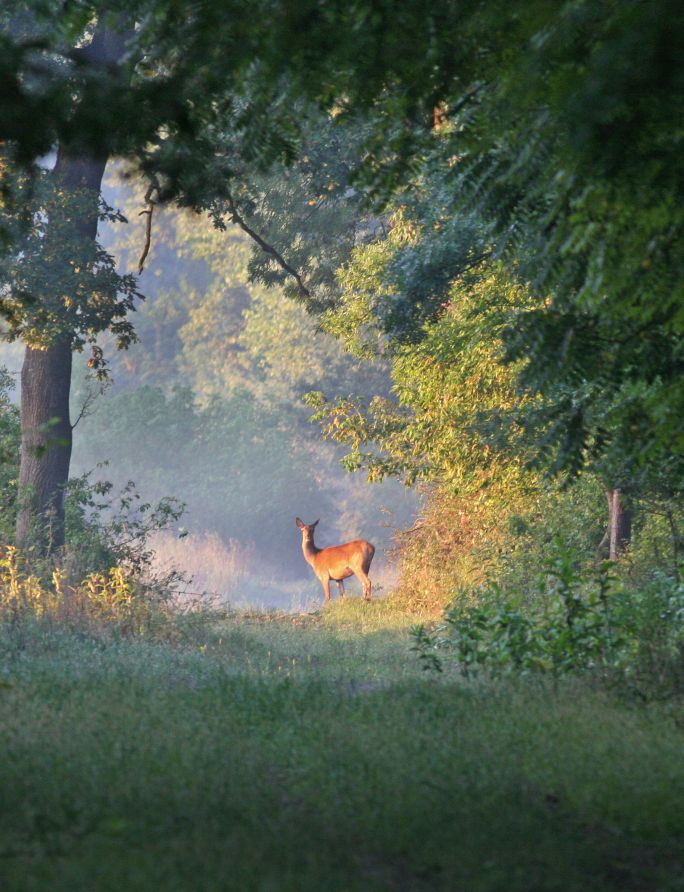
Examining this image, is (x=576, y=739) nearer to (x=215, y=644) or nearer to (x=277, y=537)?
(x=215, y=644)

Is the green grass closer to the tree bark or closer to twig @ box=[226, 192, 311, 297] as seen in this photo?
twig @ box=[226, 192, 311, 297]

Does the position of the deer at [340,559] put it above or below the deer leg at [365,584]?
above

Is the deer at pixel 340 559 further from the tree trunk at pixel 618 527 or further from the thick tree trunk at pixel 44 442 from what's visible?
the tree trunk at pixel 618 527

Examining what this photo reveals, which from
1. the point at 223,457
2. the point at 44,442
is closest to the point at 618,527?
the point at 44,442

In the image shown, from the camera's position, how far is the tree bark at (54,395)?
19641 mm

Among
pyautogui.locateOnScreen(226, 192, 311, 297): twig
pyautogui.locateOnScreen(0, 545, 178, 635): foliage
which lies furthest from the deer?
pyautogui.locateOnScreen(0, 545, 178, 635): foliage

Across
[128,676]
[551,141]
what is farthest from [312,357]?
[551,141]

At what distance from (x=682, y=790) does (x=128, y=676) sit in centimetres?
555

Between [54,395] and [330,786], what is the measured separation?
1633 centimetres

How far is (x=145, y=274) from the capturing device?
75312mm

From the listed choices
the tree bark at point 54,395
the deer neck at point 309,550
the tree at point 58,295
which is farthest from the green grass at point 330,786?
the deer neck at point 309,550

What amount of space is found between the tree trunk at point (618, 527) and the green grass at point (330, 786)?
A: 302 inches

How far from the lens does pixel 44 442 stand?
69.3ft

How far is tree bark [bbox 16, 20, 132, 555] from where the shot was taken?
19.6 meters
